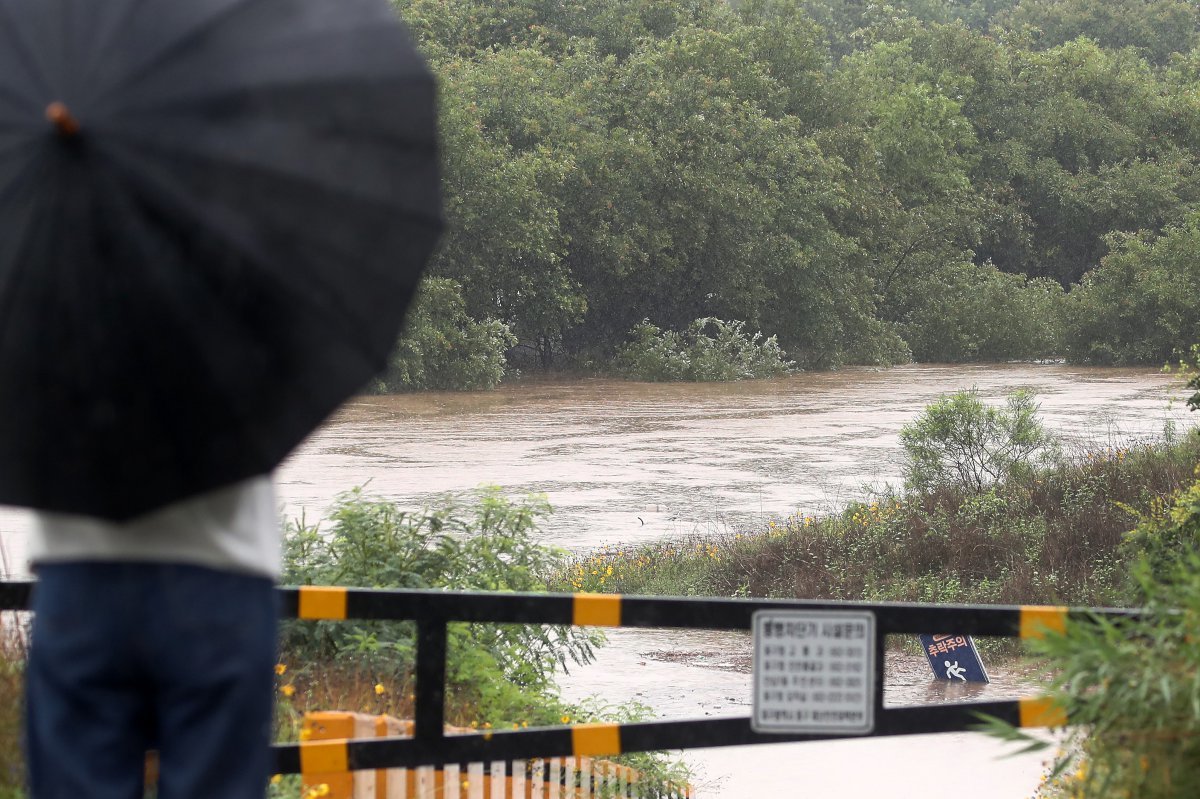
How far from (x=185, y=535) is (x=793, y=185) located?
42.6 metres

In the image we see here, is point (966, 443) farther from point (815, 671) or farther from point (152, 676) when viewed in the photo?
point (152, 676)

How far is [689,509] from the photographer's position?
2038cm

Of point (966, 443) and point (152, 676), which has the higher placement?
point (152, 676)

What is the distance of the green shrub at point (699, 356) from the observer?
132 ft

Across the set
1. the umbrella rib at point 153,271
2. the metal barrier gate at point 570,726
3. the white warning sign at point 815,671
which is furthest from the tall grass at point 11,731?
the umbrella rib at point 153,271

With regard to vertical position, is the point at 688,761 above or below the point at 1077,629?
below

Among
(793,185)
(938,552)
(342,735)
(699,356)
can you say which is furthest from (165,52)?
(793,185)

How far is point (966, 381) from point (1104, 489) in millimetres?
23702

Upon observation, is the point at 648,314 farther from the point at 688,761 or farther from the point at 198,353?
the point at 198,353

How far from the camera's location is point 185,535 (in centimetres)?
200

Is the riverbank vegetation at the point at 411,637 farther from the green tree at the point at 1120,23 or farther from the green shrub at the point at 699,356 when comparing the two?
the green tree at the point at 1120,23

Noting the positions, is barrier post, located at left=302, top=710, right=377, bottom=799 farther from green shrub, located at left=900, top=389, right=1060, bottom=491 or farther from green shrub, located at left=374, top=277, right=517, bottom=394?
green shrub, located at left=374, top=277, right=517, bottom=394

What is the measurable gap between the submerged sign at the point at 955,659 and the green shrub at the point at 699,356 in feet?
97.6

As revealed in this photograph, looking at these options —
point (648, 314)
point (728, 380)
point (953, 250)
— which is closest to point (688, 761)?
point (728, 380)
